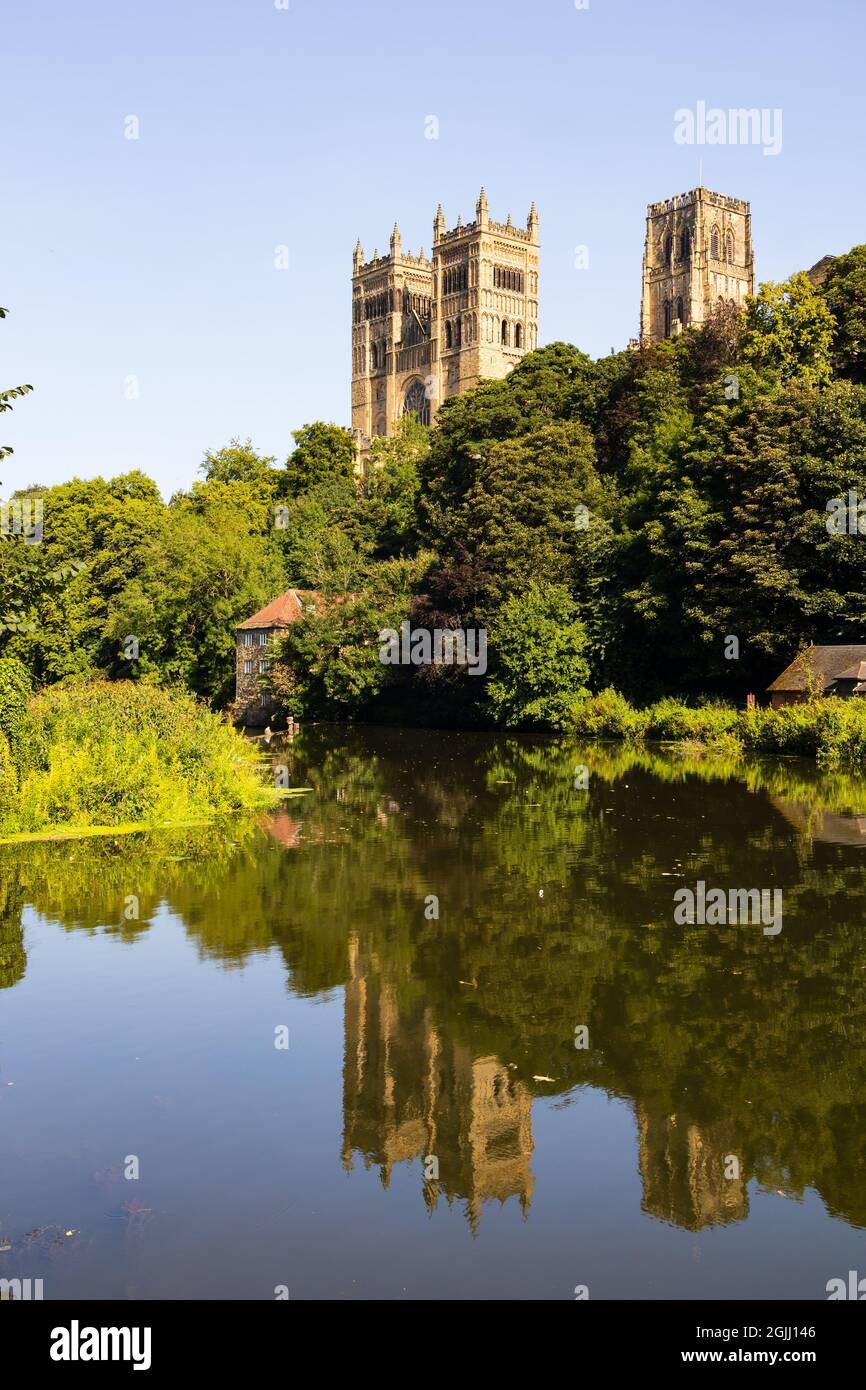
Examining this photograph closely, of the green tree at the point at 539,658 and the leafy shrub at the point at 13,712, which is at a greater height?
the green tree at the point at 539,658

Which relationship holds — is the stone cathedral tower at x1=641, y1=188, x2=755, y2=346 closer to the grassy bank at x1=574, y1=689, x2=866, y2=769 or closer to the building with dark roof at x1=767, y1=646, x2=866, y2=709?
the grassy bank at x1=574, y1=689, x2=866, y2=769

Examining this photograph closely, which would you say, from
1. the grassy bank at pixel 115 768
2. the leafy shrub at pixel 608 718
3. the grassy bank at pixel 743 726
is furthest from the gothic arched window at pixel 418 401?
the grassy bank at pixel 115 768

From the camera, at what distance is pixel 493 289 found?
143 meters

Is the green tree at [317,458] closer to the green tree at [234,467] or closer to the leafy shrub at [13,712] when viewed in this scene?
the green tree at [234,467]

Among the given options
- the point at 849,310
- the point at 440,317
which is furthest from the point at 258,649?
the point at 440,317

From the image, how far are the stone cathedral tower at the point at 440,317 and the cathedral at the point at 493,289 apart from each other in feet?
0.41

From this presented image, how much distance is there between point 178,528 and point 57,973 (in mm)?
54678

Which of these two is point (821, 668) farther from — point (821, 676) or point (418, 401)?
point (418, 401)

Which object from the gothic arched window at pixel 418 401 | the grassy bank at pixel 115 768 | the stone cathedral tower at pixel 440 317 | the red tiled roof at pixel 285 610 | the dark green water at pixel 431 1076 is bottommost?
the dark green water at pixel 431 1076

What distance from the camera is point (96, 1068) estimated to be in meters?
10.8

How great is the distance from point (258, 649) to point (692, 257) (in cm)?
9637

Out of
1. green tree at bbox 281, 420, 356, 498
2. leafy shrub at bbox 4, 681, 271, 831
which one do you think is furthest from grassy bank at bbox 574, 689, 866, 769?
green tree at bbox 281, 420, 356, 498

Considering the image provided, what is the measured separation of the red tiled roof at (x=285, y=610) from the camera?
2299 inches

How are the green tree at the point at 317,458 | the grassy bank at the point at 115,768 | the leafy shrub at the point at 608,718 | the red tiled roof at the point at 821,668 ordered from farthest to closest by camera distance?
the green tree at the point at 317,458 → the leafy shrub at the point at 608,718 → the red tiled roof at the point at 821,668 → the grassy bank at the point at 115,768
